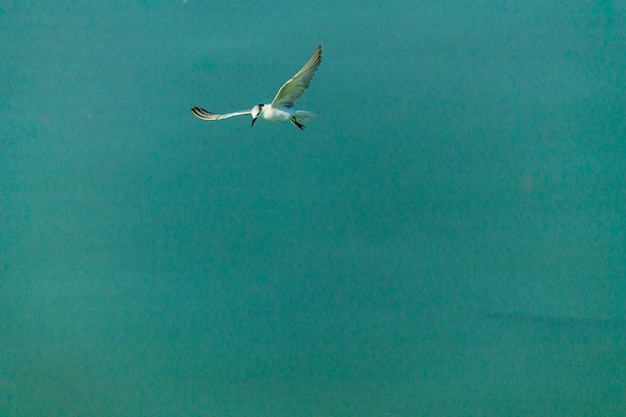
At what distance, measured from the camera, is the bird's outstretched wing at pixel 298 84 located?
2.50 meters

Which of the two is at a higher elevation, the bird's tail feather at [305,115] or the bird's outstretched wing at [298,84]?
the bird's outstretched wing at [298,84]

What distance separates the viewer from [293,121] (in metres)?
2.88

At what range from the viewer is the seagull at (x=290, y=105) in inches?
99.0

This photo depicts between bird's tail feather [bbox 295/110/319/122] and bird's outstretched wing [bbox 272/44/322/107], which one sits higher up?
bird's outstretched wing [bbox 272/44/322/107]

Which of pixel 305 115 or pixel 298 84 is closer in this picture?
pixel 298 84

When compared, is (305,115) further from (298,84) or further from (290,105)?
(298,84)

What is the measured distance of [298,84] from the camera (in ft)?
8.45

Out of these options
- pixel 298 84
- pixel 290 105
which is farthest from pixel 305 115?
pixel 298 84

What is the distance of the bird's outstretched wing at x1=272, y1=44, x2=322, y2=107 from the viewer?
2.50 metres

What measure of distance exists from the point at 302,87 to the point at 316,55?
0.46 ft

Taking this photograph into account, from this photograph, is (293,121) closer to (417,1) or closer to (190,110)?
(190,110)

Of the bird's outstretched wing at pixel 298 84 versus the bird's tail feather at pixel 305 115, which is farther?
the bird's tail feather at pixel 305 115

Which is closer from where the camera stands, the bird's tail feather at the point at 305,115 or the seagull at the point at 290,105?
the seagull at the point at 290,105

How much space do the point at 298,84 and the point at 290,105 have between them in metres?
0.15
